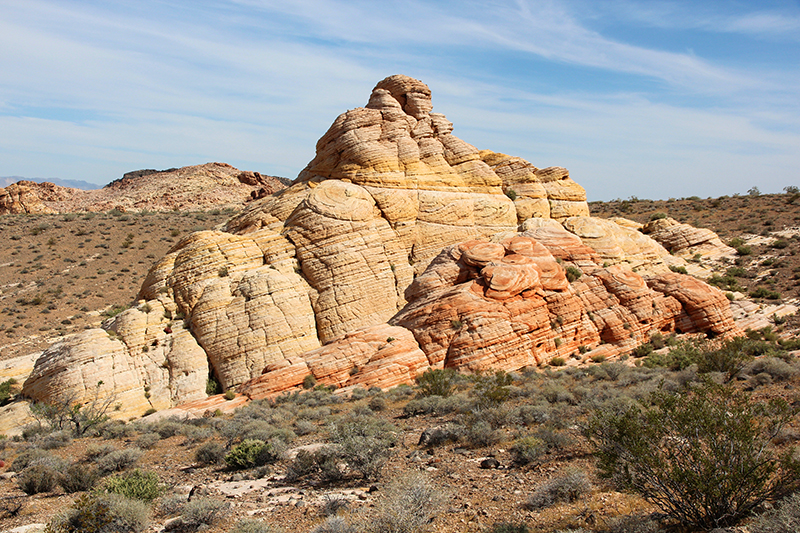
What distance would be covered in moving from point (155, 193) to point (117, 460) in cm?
8678

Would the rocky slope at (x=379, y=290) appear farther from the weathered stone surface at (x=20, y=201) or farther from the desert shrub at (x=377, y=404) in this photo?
the weathered stone surface at (x=20, y=201)

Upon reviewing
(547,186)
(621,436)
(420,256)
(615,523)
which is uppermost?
(547,186)

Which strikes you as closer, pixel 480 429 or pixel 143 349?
pixel 480 429

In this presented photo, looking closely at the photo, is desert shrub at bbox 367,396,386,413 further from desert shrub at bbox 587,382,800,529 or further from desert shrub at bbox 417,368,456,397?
desert shrub at bbox 587,382,800,529

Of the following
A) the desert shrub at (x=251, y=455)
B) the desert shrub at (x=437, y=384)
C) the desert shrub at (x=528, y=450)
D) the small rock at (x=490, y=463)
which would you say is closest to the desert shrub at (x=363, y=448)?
the desert shrub at (x=251, y=455)

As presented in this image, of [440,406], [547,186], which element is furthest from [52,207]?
[440,406]

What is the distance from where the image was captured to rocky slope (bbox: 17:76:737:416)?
22875 mm

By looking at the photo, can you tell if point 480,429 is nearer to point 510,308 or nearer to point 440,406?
point 440,406

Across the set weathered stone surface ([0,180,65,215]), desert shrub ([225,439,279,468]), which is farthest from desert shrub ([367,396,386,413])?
weathered stone surface ([0,180,65,215])

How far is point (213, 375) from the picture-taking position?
2389 cm

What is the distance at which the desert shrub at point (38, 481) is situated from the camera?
38.4 feet

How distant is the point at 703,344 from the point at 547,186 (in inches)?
558

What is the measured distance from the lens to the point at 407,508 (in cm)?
862

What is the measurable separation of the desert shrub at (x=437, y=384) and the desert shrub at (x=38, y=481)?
11569 millimetres
